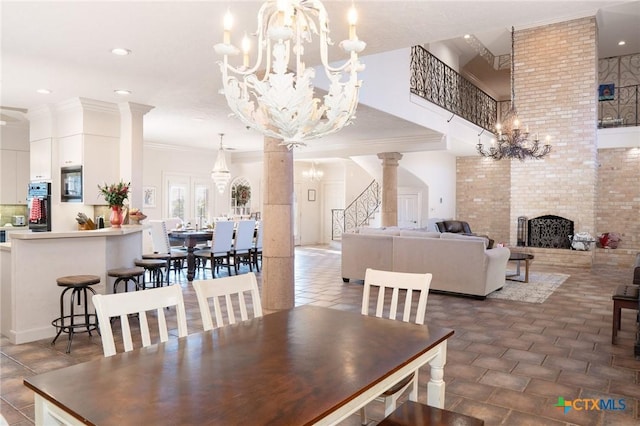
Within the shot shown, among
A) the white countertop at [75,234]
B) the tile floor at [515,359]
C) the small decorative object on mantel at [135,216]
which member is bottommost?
the tile floor at [515,359]

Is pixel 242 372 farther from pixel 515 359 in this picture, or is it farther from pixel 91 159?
pixel 91 159

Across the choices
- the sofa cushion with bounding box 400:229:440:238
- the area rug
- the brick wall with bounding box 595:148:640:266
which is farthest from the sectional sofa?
the brick wall with bounding box 595:148:640:266

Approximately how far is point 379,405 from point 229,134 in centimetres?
707

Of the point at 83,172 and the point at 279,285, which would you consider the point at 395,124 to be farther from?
the point at 83,172

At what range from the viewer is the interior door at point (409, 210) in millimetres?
12125

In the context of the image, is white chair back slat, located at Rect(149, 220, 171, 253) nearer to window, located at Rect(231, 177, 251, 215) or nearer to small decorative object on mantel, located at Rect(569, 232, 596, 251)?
window, located at Rect(231, 177, 251, 215)

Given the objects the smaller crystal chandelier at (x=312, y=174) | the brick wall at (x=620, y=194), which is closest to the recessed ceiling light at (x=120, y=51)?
the smaller crystal chandelier at (x=312, y=174)

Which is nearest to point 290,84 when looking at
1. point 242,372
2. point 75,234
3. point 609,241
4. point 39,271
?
point 242,372

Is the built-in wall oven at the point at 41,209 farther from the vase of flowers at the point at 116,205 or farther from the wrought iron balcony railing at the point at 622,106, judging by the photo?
the wrought iron balcony railing at the point at 622,106

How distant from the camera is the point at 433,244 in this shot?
653 cm

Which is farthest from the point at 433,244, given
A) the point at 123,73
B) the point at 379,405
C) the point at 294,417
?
the point at 294,417

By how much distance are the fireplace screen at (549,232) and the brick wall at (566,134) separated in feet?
0.53

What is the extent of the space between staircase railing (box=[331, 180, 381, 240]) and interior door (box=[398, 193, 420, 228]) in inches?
29.6

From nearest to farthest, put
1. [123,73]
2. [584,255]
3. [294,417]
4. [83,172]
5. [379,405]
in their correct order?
[294,417] → [379,405] → [123,73] → [83,172] → [584,255]
